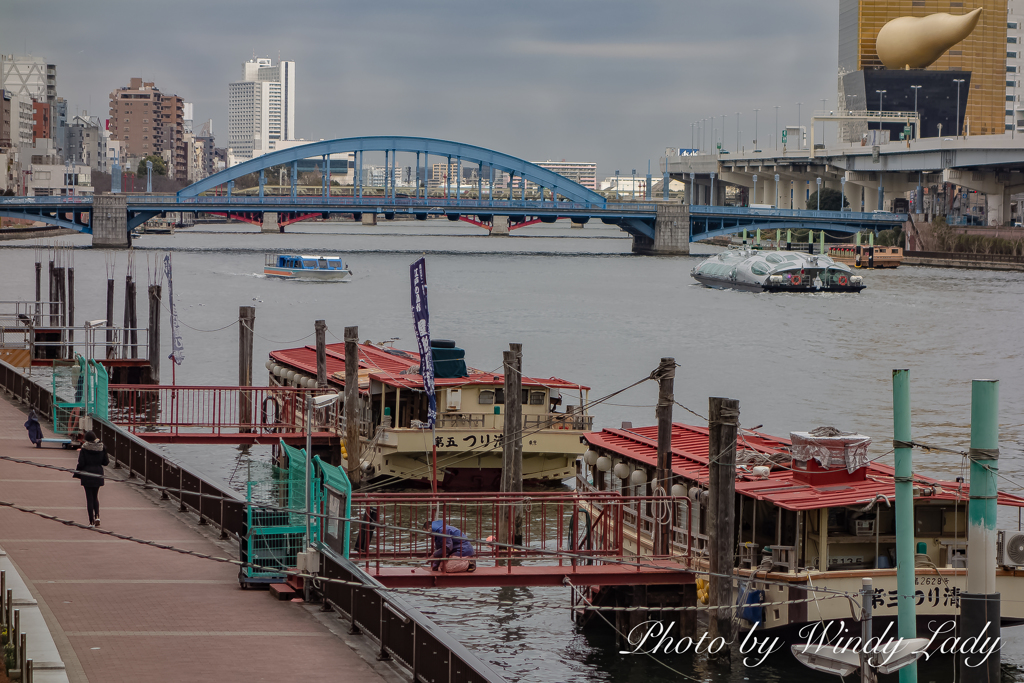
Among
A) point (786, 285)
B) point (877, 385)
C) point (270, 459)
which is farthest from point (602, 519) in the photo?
point (786, 285)

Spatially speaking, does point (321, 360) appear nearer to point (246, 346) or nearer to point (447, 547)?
point (246, 346)

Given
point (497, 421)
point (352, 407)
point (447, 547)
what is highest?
point (352, 407)

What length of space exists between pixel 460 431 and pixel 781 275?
8172cm

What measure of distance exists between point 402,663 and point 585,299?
82459 mm

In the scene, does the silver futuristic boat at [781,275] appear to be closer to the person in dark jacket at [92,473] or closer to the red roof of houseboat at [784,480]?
the red roof of houseboat at [784,480]

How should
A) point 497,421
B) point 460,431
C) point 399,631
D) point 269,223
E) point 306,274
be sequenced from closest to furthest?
point 399,631 < point 460,431 < point 497,421 < point 306,274 < point 269,223

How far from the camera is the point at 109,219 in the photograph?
13212cm

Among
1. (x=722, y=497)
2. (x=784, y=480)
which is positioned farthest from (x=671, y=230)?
(x=722, y=497)

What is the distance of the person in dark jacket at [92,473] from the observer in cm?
1862

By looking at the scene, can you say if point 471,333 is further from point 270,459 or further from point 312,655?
point 312,655

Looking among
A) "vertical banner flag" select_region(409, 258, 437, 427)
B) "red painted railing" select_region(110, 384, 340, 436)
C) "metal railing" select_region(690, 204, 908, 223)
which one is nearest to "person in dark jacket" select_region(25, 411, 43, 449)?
"red painted railing" select_region(110, 384, 340, 436)

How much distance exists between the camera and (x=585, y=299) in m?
95.6

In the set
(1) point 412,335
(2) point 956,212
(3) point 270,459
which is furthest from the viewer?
(2) point 956,212

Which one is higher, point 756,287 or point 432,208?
point 432,208
